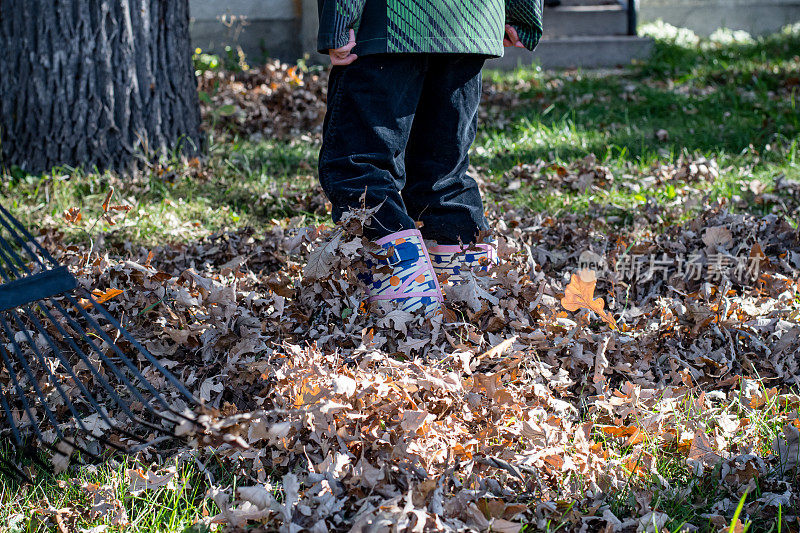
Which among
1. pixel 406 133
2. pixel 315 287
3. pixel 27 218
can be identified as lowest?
pixel 27 218

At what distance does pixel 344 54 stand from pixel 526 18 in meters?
0.79

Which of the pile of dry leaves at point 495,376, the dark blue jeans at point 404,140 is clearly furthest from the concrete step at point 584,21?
the dark blue jeans at point 404,140

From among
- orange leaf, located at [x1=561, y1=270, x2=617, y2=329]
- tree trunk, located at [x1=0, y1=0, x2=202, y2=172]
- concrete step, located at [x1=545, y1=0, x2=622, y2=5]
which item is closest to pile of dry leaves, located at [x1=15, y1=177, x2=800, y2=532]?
orange leaf, located at [x1=561, y1=270, x2=617, y2=329]

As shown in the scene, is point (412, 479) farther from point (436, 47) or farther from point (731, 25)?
point (731, 25)

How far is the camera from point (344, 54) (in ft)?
7.48

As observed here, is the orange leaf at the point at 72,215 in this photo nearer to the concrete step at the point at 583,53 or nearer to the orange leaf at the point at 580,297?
the orange leaf at the point at 580,297

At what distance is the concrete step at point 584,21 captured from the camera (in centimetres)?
828

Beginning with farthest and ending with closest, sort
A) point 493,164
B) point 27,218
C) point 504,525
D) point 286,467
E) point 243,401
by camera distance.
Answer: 1. point 493,164
2. point 27,218
3. point 243,401
4. point 286,467
5. point 504,525

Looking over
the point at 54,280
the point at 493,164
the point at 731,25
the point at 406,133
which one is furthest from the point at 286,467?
the point at 731,25

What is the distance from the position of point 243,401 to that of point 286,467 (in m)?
0.37

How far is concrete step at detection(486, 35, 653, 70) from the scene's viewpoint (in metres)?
7.77

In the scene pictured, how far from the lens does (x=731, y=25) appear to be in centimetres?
982

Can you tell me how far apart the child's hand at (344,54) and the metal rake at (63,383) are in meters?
1.05

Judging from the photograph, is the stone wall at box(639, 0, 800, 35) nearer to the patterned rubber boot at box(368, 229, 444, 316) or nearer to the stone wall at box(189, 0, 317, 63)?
the stone wall at box(189, 0, 317, 63)
